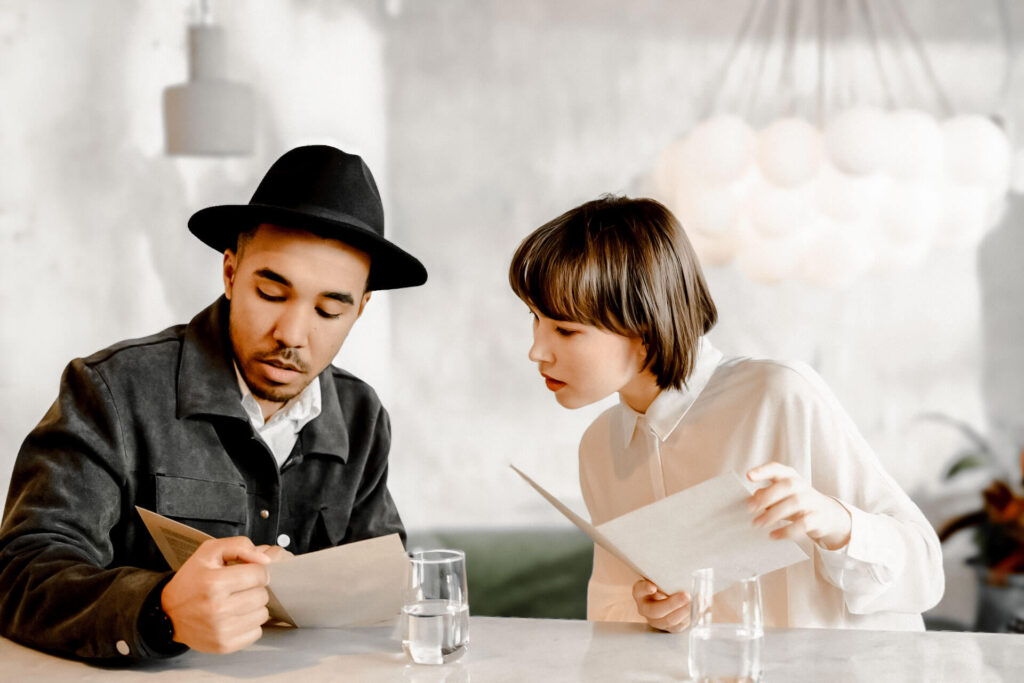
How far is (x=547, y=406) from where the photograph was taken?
3.23 m

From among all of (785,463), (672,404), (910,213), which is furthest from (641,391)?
(910,213)

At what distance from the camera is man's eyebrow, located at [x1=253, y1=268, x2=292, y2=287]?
165 cm

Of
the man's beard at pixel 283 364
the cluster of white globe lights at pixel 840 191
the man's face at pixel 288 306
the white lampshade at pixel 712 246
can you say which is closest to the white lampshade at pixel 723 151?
the cluster of white globe lights at pixel 840 191

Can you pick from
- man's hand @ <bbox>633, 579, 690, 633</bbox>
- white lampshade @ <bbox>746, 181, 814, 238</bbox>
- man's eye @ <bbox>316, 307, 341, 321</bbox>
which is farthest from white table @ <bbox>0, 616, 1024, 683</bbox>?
white lampshade @ <bbox>746, 181, 814, 238</bbox>

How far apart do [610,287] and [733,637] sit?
0.65 metres

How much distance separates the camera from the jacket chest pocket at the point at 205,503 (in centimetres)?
160

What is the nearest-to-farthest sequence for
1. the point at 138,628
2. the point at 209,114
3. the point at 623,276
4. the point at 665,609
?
the point at 138,628
the point at 665,609
the point at 623,276
the point at 209,114

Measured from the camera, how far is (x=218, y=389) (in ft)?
5.41

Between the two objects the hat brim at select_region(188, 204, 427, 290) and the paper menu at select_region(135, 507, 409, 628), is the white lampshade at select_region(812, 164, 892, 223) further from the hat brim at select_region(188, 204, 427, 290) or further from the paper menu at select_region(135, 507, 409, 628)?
the paper menu at select_region(135, 507, 409, 628)

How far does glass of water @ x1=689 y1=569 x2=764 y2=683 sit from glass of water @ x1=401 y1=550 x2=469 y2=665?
0.27 m

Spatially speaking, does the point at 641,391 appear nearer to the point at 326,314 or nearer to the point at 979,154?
the point at 326,314

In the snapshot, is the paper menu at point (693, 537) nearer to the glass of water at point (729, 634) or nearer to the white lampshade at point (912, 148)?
the glass of water at point (729, 634)

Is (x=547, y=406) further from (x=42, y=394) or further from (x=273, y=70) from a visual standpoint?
(x=42, y=394)

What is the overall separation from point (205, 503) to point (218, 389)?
188 millimetres
